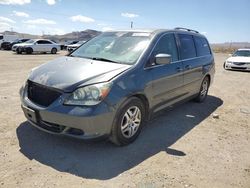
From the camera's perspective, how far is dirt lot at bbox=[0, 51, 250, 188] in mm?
3164

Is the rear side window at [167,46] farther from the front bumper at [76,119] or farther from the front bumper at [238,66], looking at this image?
the front bumper at [238,66]

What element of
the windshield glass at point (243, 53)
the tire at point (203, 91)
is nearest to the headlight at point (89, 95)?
the tire at point (203, 91)

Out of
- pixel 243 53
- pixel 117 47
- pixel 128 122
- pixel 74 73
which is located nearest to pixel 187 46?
pixel 117 47

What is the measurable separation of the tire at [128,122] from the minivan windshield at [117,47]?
70 cm

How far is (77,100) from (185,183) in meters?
1.72

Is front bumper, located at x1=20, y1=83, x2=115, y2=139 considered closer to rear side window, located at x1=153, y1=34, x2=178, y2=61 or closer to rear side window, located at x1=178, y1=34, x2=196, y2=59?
rear side window, located at x1=153, y1=34, x2=178, y2=61

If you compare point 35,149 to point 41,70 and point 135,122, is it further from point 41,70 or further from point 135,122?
point 135,122

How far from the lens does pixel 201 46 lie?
21.8ft

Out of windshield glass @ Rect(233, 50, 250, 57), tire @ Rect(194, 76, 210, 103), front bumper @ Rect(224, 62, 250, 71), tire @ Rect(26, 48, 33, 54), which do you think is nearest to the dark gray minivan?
tire @ Rect(194, 76, 210, 103)

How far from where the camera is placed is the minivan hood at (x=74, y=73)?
11.7 feet

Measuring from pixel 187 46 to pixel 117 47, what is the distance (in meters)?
1.90

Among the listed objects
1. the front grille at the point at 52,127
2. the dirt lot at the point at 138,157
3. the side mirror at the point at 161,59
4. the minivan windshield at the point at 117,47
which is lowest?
the dirt lot at the point at 138,157

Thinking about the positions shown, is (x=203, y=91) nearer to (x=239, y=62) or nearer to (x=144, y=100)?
(x=144, y=100)

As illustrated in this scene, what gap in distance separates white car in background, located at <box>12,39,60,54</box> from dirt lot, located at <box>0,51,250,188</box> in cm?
2069
